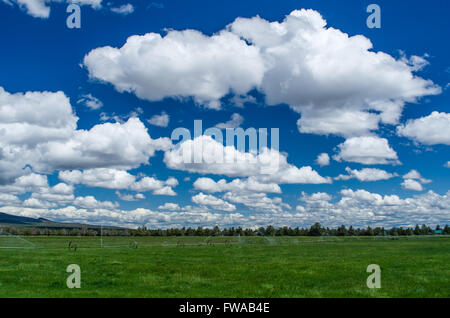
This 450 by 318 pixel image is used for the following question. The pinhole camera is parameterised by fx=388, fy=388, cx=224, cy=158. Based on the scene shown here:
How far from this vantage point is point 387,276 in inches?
1099
